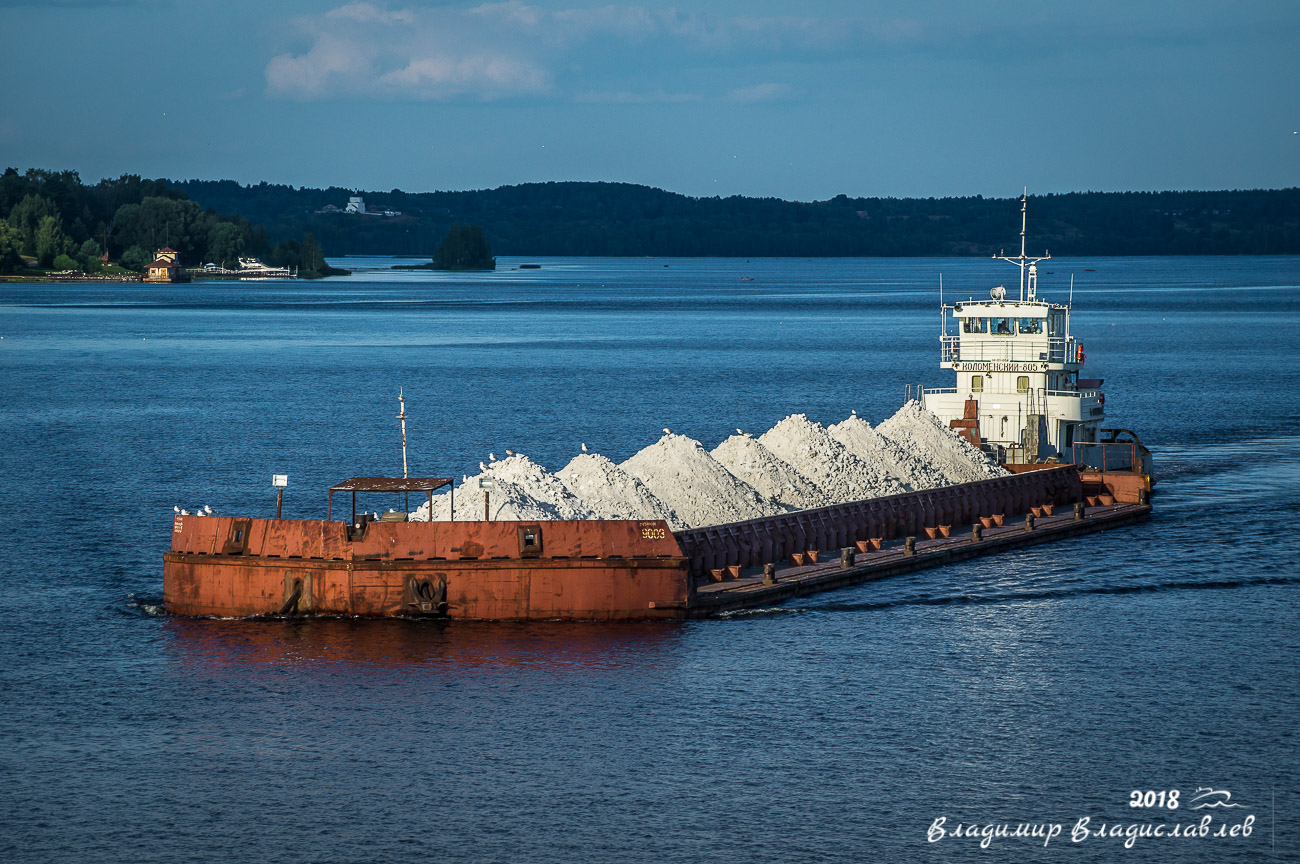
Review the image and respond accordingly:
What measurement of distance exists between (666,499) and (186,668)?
13.2m

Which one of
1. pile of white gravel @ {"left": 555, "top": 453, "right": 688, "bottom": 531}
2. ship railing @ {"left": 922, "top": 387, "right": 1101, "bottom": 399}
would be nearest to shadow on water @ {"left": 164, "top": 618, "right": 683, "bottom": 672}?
pile of white gravel @ {"left": 555, "top": 453, "right": 688, "bottom": 531}

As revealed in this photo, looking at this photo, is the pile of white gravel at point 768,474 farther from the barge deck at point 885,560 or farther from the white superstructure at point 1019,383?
the white superstructure at point 1019,383

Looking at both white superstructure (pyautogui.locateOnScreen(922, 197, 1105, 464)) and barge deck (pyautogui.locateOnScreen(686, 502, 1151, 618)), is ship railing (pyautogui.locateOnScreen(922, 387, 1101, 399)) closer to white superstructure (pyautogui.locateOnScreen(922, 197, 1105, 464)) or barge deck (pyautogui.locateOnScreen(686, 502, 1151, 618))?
white superstructure (pyautogui.locateOnScreen(922, 197, 1105, 464))

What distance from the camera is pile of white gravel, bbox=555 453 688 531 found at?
3603 centimetres

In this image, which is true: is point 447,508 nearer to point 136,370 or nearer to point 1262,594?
point 1262,594

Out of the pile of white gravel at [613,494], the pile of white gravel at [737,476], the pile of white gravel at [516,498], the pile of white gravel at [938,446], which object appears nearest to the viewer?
the pile of white gravel at [516,498]

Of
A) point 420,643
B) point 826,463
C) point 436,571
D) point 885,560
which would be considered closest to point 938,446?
point 826,463

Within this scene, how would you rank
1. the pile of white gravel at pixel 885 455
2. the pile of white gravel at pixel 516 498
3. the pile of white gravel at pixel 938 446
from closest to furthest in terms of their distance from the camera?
the pile of white gravel at pixel 516 498, the pile of white gravel at pixel 885 455, the pile of white gravel at pixel 938 446

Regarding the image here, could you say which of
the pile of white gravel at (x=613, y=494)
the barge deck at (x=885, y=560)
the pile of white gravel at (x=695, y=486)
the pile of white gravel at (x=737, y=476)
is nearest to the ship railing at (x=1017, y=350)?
the pile of white gravel at (x=737, y=476)

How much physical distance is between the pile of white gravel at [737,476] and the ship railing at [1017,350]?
17.2 ft

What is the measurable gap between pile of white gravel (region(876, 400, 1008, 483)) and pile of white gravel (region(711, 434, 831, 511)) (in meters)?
6.09

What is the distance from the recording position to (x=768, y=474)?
40.8 m

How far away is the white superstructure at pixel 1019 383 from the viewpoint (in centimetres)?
5197

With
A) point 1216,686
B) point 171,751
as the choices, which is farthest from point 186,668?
point 1216,686
